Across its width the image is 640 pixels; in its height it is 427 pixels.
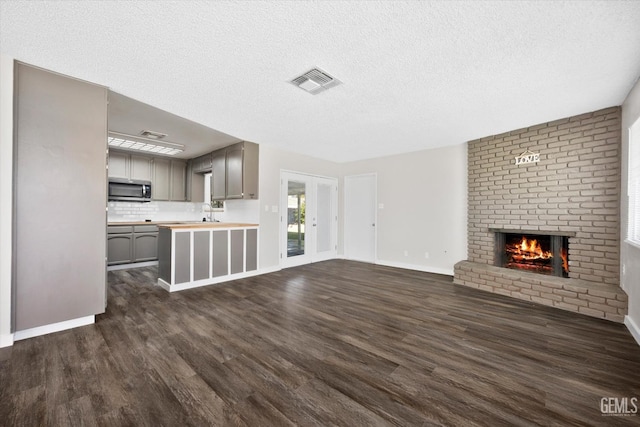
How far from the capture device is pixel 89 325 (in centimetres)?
272

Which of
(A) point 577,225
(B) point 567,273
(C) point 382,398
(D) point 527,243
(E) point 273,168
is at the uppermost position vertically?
(E) point 273,168

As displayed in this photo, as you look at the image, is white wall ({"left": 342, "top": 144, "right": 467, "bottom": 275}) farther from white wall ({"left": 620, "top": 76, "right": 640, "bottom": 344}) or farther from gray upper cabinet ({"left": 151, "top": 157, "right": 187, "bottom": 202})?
gray upper cabinet ({"left": 151, "top": 157, "right": 187, "bottom": 202})

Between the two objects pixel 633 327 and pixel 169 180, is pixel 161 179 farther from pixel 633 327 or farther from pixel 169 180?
pixel 633 327

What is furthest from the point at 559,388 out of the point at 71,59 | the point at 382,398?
the point at 71,59

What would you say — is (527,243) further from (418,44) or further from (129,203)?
(129,203)

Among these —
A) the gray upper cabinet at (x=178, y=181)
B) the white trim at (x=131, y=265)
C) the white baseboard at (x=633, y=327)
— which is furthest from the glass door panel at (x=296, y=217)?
the white baseboard at (x=633, y=327)

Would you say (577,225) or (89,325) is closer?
(89,325)

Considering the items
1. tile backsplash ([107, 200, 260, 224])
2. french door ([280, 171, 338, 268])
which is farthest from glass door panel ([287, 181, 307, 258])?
tile backsplash ([107, 200, 260, 224])

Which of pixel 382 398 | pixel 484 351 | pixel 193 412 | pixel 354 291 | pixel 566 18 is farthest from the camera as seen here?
pixel 354 291

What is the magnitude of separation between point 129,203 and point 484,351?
23.9ft

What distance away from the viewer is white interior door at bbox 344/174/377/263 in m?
6.36

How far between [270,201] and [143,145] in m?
2.81

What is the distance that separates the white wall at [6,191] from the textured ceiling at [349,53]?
29cm

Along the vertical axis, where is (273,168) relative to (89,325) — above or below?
above
